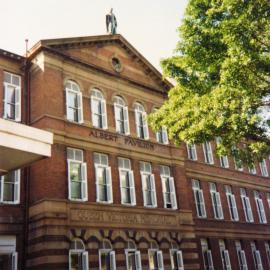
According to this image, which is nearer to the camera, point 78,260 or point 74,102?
point 78,260

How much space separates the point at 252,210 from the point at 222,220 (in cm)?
427

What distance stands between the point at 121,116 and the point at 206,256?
1034cm

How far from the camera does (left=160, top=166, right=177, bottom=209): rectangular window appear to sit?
23094 millimetres

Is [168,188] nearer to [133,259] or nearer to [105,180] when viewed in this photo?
[105,180]

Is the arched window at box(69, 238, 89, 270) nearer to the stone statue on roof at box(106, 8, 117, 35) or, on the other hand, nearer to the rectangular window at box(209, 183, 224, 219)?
the rectangular window at box(209, 183, 224, 219)

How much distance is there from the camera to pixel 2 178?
1806 centimetres

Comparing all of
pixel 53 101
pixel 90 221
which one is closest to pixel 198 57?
pixel 53 101

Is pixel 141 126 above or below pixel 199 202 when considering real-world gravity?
above

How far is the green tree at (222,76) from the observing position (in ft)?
47.0

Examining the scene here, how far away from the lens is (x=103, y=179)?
67.2ft

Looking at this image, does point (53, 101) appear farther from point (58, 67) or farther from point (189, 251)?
point (189, 251)

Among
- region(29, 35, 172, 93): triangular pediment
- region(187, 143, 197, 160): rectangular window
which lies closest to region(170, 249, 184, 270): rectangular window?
region(187, 143, 197, 160): rectangular window

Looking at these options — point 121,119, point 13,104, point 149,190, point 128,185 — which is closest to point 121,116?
point 121,119

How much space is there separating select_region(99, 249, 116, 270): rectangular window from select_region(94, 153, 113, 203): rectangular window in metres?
2.42
